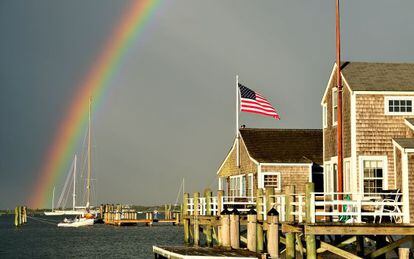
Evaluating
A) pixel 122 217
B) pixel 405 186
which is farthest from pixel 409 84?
pixel 122 217

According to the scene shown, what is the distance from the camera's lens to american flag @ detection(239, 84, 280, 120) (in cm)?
4900

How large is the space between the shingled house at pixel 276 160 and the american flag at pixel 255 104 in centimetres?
182

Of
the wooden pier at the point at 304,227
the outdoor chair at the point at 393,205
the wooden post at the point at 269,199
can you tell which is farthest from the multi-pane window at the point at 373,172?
the wooden post at the point at 269,199

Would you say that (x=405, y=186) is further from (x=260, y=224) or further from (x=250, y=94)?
(x=250, y=94)

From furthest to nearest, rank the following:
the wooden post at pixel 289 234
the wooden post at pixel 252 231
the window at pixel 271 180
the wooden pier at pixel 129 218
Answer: the wooden pier at pixel 129 218 → the window at pixel 271 180 → the wooden post at pixel 252 231 → the wooden post at pixel 289 234

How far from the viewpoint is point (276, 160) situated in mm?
47594

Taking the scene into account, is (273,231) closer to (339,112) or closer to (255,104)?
(339,112)

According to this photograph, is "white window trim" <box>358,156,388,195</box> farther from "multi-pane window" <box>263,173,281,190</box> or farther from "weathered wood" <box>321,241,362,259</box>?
"multi-pane window" <box>263,173,281,190</box>

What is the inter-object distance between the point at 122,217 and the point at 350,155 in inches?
2978

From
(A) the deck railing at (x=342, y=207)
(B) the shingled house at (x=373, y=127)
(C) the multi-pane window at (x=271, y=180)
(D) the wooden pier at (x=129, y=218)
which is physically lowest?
(D) the wooden pier at (x=129, y=218)

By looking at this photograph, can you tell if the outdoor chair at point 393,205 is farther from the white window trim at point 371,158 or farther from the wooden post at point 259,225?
the wooden post at point 259,225

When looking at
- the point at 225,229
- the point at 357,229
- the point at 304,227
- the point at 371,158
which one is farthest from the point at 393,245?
the point at 371,158

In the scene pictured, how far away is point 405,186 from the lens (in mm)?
29578

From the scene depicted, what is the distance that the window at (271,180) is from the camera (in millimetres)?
47250
